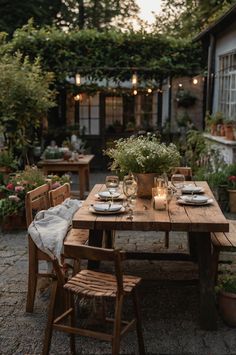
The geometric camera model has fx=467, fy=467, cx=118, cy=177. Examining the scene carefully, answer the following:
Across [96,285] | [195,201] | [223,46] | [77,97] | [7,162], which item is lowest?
[96,285]

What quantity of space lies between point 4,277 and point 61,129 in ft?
26.2

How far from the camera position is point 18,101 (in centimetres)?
809

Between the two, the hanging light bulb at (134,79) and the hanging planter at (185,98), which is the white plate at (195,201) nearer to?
the hanging light bulb at (134,79)

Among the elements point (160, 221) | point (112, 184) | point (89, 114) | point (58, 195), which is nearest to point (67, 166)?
point (112, 184)

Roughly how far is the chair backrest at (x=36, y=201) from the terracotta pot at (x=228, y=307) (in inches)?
66.5

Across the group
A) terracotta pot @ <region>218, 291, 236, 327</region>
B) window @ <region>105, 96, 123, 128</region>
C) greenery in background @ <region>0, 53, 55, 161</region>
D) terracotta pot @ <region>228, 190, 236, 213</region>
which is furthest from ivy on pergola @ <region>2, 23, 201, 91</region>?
terracotta pot @ <region>218, 291, 236, 327</region>

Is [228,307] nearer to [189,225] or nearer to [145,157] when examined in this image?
[189,225]

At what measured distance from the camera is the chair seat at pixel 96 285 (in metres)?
2.90

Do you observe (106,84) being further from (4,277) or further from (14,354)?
(14,354)

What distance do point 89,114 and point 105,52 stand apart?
1.89m

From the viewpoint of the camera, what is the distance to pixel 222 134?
8.89 metres

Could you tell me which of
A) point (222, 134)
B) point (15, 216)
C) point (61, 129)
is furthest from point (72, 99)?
point (15, 216)

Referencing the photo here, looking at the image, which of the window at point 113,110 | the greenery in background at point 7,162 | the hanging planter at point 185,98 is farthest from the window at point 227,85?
the greenery in background at point 7,162

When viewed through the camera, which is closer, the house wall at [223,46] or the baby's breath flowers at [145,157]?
the baby's breath flowers at [145,157]
